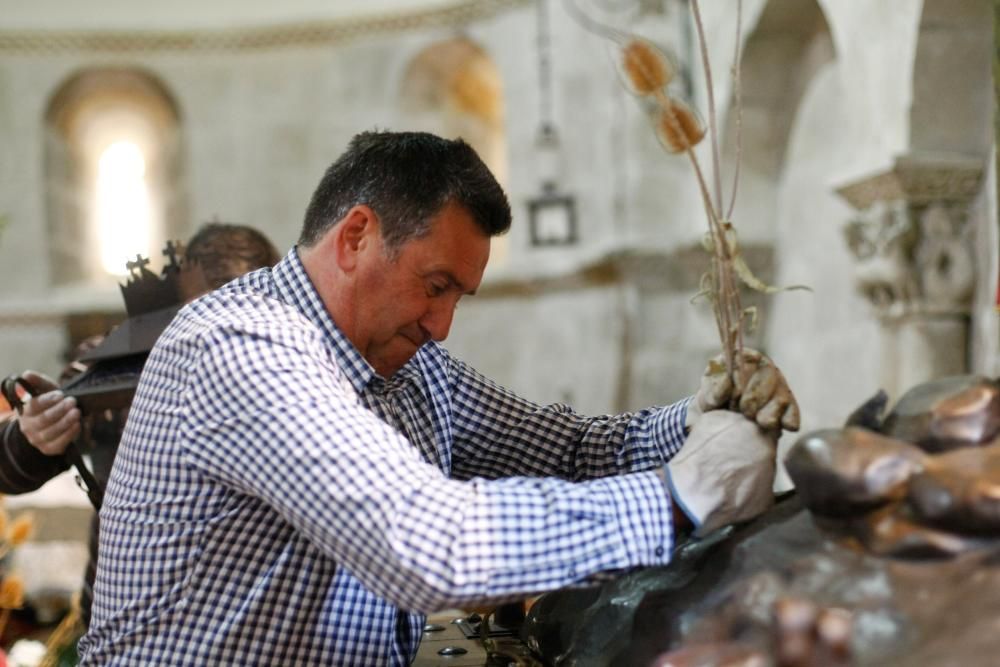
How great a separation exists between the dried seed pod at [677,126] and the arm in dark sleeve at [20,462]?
135 centimetres

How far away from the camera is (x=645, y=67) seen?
1363mm

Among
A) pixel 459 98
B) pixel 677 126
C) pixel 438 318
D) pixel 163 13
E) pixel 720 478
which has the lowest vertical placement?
pixel 720 478

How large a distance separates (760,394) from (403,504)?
1.44 ft

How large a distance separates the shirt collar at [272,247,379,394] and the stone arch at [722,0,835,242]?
12.6 ft

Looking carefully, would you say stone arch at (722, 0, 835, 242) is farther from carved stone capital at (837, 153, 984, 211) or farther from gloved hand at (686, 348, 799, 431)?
gloved hand at (686, 348, 799, 431)

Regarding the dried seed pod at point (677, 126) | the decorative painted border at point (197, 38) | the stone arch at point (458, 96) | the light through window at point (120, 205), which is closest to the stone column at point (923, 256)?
the dried seed pod at point (677, 126)

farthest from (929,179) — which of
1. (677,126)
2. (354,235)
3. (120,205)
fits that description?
(120,205)

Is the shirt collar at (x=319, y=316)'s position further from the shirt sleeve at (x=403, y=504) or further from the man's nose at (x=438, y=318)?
the shirt sleeve at (x=403, y=504)

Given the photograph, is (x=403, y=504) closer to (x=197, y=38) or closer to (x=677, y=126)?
(x=677, y=126)

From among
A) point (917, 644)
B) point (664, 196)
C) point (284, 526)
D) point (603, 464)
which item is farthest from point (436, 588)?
point (664, 196)

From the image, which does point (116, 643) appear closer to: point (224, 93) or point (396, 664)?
point (396, 664)

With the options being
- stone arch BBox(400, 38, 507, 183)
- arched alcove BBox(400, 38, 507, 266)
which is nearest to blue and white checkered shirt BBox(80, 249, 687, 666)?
arched alcove BBox(400, 38, 507, 266)

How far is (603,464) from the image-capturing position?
5.86 feet

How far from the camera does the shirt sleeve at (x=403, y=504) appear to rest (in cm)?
115
